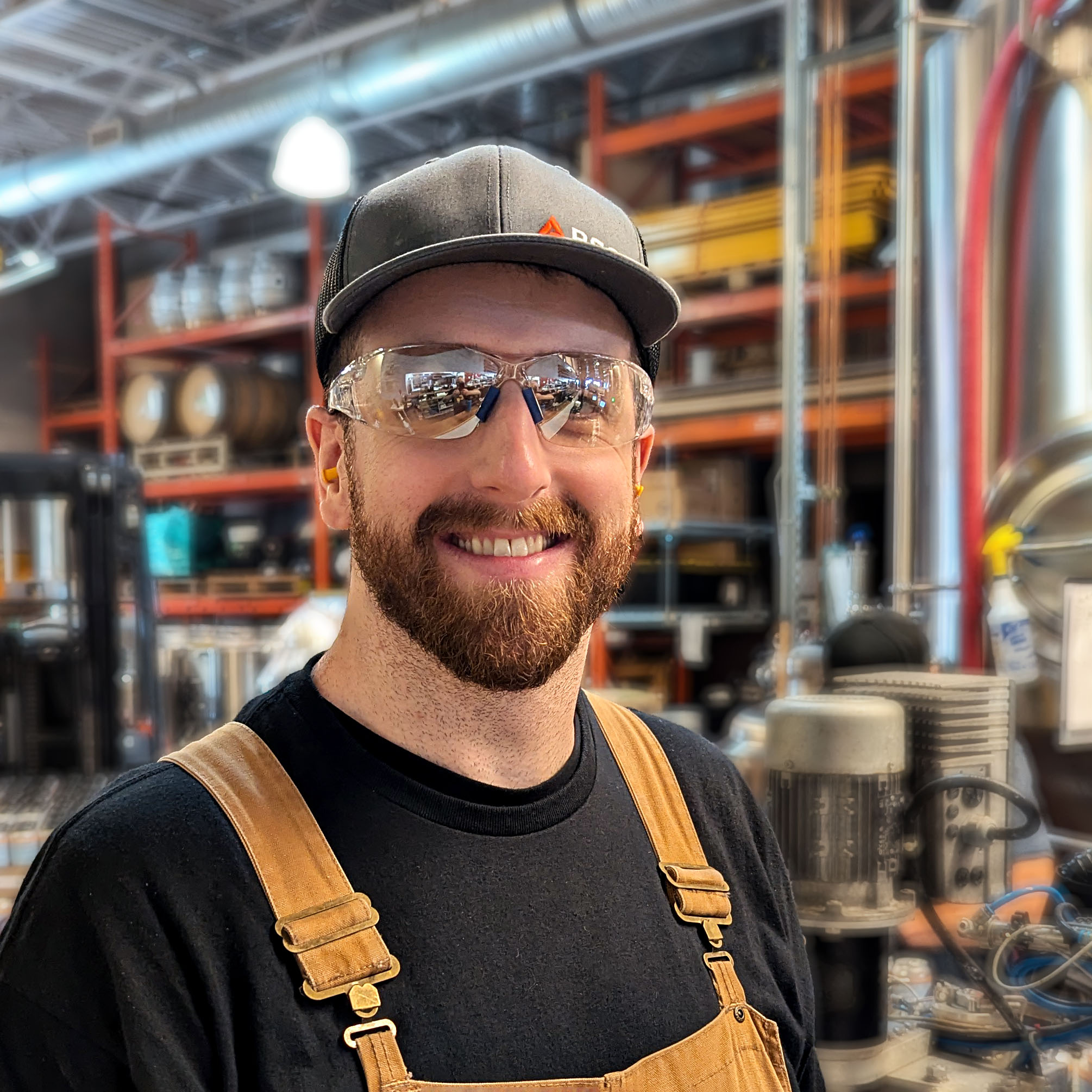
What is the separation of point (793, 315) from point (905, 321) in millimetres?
356

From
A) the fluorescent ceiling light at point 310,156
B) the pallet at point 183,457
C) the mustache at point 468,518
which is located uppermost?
the fluorescent ceiling light at point 310,156

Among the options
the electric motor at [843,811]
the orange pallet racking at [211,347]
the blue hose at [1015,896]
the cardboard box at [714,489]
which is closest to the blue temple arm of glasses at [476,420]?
the electric motor at [843,811]

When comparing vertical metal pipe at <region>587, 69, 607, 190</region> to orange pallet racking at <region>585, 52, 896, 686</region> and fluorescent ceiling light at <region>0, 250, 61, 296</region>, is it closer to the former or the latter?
orange pallet racking at <region>585, 52, 896, 686</region>

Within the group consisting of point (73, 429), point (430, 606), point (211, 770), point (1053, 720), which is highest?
point (73, 429)

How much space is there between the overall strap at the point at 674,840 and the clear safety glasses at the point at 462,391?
37cm

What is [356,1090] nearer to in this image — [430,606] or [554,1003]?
[554,1003]

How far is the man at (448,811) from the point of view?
89 cm

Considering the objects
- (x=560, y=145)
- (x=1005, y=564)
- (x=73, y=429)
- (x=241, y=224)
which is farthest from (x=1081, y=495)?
(x=73, y=429)

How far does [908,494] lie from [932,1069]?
4.63 feet

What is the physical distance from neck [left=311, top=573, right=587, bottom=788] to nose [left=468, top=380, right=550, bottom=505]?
6.9 inches

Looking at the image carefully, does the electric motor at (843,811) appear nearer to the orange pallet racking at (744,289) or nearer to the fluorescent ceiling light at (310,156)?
the orange pallet racking at (744,289)

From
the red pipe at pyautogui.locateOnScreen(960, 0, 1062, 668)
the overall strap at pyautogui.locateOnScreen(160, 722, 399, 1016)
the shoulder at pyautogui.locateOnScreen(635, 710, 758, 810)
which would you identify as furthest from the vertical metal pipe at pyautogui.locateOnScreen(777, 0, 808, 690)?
the overall strap at pyautogui.locateOnScreen(160, 722, 399, 1016)

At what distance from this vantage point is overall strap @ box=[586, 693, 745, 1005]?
1.12 m

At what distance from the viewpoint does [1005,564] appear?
2.72 metres
